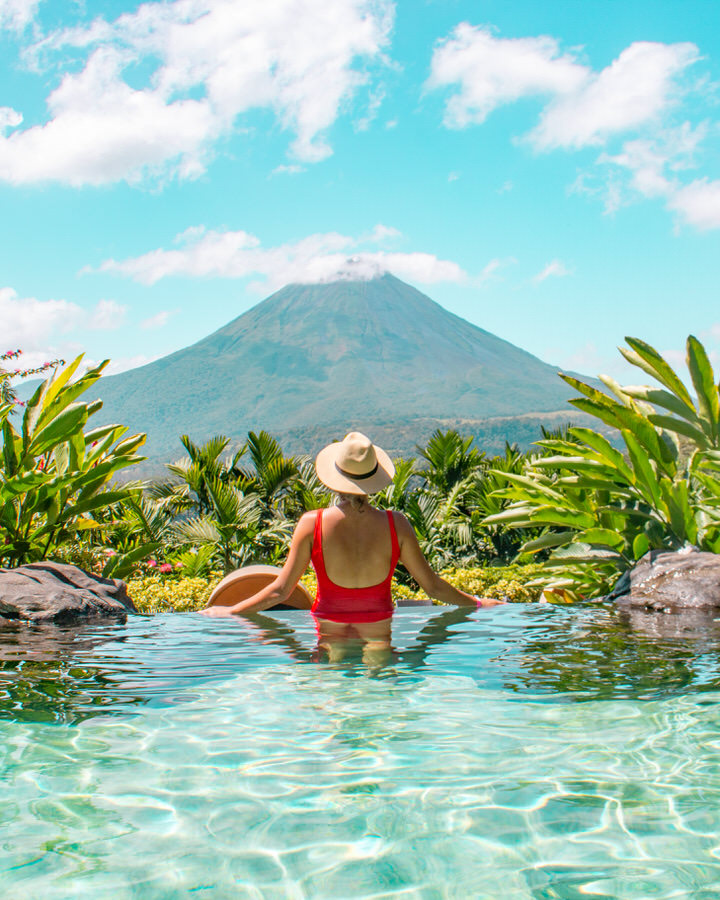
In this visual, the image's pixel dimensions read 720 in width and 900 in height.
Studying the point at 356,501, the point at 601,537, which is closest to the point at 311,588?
the point at 601,537

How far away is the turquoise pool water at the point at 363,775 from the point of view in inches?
76.1

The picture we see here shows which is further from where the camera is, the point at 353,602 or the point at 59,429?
the point at 59,429

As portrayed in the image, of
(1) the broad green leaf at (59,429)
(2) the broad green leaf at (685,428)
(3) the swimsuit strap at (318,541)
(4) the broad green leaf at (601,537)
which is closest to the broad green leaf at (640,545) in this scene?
(4) the broad green leaf at (601,537)

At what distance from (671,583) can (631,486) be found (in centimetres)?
95

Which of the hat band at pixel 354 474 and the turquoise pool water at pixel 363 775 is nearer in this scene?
the turquoise pool water at pixel 363 775

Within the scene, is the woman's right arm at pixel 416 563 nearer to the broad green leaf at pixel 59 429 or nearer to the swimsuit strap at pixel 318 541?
the swimsuit strap at pixel 318 541

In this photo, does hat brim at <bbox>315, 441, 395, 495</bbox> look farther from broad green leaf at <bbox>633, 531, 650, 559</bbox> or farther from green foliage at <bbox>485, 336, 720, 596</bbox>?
broad green leaf at <bbox>633, 531, 650, 559</bbox>

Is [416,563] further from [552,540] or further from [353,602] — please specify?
[552,540]

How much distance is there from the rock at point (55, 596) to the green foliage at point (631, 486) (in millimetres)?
2997

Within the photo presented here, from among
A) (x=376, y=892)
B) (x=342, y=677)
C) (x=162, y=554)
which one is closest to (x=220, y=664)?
(x=342, y=677)

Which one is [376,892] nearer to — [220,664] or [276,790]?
[276,790]

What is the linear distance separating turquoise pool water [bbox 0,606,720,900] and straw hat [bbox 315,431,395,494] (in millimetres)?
859

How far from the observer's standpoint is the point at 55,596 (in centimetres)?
520

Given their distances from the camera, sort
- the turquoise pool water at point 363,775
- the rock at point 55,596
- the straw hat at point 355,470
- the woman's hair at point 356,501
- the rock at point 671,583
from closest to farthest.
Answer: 1. the turquoise pool water at point 363,775
2. the straw hat at point 355,470
3. the woman's hair at point 356,501
4. the rock at point 671,583
5. the rock at point 55,596
